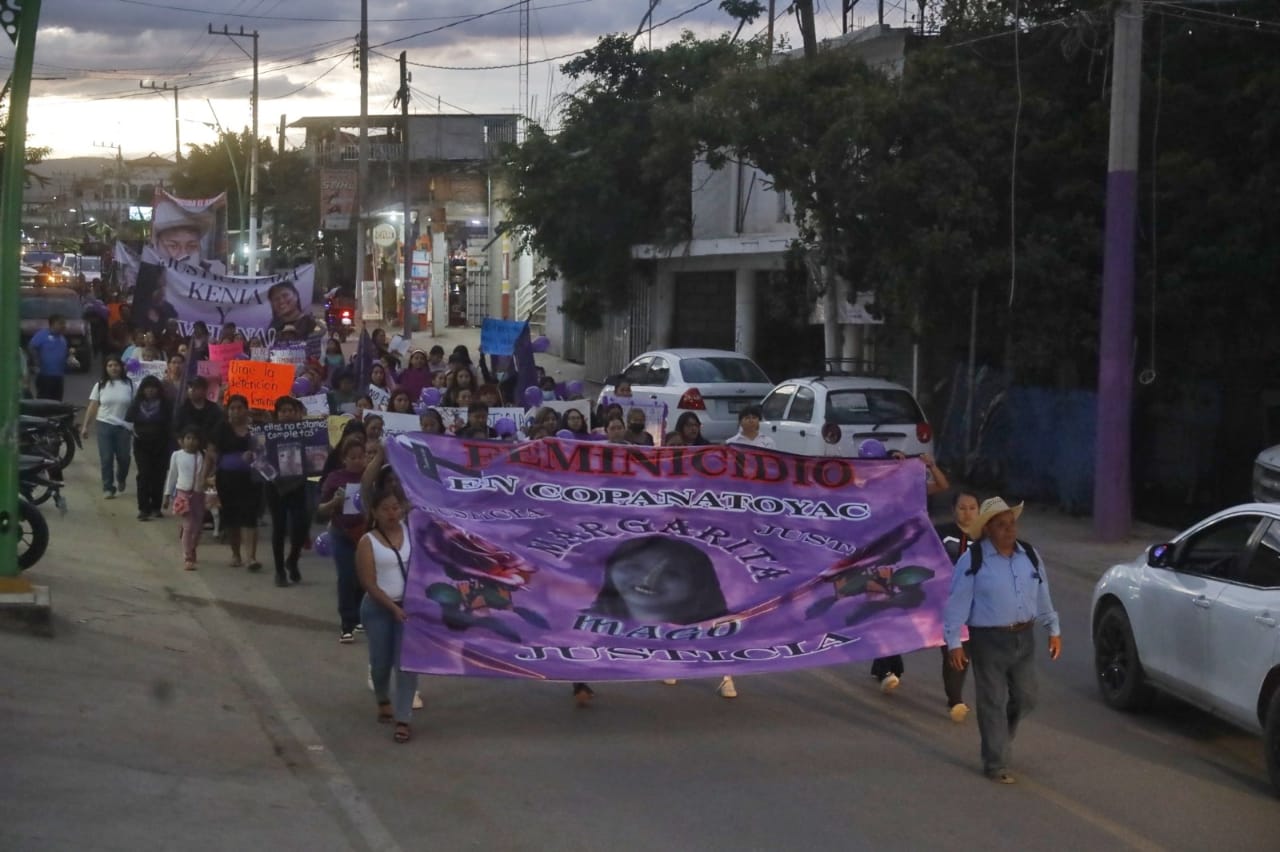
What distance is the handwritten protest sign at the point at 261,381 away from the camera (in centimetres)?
1678

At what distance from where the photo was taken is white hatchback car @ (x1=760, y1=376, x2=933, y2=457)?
18.0m

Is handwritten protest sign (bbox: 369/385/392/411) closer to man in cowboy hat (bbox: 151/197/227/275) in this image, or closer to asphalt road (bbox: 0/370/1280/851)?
asphalt road (bbox: 0/370/1280/851)

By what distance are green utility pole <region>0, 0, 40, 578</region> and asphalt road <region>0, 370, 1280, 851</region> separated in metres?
0.73

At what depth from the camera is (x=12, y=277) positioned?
1043 centimetres

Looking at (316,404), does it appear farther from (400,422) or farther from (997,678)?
(997,678)

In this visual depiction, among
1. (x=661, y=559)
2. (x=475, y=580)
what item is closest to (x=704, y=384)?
(x=661, y=559)

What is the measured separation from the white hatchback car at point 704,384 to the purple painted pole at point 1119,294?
19.9ft

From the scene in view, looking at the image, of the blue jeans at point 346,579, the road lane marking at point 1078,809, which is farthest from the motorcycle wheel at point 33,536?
the road lane marking at point 1078,809

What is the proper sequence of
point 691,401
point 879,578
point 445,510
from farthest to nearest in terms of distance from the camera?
point 691,401 < point 879,578 < point 445,510

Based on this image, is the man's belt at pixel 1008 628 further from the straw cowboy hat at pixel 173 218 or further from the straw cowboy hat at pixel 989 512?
the straw cowboy hat at pixel 173 218

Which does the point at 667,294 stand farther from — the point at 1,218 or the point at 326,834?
the point at 326,834

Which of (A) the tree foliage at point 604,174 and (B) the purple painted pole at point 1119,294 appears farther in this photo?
(A) the tree foliage at point 604,174

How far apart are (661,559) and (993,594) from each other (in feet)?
7.11

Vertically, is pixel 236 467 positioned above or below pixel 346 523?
above
